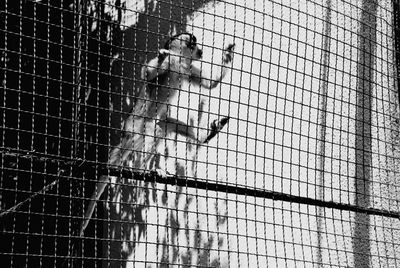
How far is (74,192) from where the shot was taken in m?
3.90

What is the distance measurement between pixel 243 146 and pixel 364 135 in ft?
3.64

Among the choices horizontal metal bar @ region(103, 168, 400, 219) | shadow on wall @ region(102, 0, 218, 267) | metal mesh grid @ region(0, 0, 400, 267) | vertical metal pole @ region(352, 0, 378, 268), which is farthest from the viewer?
shadow on wall @ region(102, 0, 218, 267)

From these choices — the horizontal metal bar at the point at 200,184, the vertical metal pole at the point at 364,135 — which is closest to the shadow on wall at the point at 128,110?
the vertical metal pole at the point at 364,135

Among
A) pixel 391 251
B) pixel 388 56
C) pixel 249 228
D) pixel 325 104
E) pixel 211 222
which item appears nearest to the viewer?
pixel 391 251

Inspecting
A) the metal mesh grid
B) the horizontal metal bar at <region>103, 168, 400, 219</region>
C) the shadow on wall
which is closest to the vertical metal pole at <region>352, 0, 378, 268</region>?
the metal mesh grid

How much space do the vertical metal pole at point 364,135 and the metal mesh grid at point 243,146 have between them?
1cm

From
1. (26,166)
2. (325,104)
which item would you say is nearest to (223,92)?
(325,104)

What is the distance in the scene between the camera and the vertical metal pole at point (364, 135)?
313cm

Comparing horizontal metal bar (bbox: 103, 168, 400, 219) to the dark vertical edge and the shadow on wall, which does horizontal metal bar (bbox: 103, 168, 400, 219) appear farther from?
the shadow on wall

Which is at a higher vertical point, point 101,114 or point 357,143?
point 101,114

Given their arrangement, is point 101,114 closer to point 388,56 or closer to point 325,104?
point 325,104

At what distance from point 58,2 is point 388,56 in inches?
138

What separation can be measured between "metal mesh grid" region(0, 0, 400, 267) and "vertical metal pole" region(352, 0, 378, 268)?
11 mm

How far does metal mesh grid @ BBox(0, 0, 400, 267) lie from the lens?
2.57 meters
